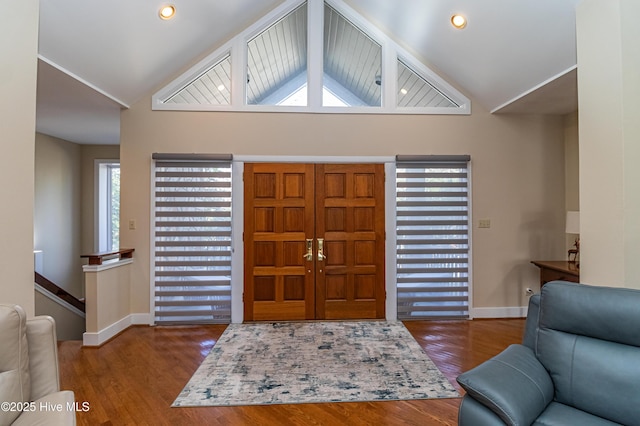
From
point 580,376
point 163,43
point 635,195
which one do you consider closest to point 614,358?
point 580,376

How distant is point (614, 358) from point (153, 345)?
3.77 metres

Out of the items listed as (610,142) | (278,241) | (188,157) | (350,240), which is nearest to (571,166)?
(610,142)

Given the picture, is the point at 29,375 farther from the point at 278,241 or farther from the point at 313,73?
the point at 313,73

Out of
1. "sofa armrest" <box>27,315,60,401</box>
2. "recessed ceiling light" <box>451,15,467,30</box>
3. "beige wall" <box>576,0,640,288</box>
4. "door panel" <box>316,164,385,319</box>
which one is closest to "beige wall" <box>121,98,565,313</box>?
"door panel" <box>316,164,385,319</box>

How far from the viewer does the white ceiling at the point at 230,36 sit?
2758 millimetres

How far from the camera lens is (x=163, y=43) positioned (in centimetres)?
338

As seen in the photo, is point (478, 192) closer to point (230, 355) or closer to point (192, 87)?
point (230, 355)

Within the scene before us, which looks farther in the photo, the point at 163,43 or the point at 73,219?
the point at 73,219

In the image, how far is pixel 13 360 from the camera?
1.35m

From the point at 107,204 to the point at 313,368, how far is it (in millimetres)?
5507

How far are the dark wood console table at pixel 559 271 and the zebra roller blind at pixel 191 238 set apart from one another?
3856mm

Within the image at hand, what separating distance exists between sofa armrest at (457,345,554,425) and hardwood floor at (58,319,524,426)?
742 millimetres

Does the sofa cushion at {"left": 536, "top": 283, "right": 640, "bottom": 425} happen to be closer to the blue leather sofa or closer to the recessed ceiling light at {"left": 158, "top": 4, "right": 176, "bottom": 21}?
the blue leather sofa

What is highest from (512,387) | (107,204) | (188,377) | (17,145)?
(17,145)
